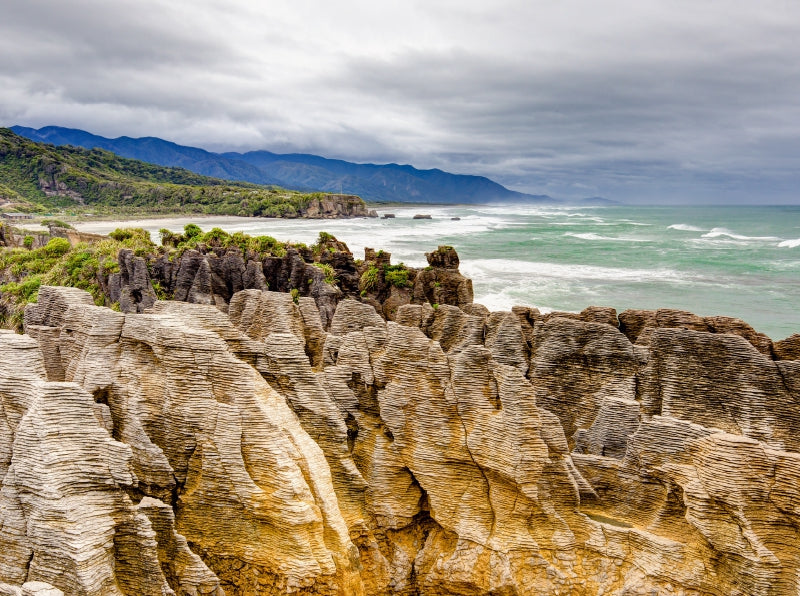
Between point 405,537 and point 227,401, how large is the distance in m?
3.82

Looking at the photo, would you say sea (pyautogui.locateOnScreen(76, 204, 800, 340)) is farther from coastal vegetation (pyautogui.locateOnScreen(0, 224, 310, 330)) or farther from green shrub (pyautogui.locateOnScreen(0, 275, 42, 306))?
green shrub (pyautogui.locateOnScreen(0, 275, 42, 306))

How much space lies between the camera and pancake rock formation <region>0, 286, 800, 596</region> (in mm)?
6863

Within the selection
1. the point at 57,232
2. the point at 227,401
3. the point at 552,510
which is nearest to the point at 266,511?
the point at 227,401

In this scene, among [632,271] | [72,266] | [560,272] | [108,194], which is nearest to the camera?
[72,266]

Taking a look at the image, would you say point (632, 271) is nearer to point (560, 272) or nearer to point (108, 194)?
point (560, 272)

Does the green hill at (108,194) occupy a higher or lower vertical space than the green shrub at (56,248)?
higher

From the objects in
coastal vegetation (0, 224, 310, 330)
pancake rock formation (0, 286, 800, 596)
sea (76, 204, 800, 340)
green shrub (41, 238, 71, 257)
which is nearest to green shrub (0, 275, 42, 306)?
coastal vegetation (0, 224, 310, 330)

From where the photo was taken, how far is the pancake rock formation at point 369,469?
6.86 metres

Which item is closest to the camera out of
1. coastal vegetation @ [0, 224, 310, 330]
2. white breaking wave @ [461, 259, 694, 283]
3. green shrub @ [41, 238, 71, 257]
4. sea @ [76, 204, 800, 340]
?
coastal vegetation @ [0, 224, 310, 330]

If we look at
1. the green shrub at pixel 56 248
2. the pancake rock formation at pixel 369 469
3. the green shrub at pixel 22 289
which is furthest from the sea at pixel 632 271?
the pancake rock formation at pixel 369 469

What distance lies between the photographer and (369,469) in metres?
9.30

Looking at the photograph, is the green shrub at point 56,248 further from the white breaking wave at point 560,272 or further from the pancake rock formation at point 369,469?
the white breaking wave at point 560,272

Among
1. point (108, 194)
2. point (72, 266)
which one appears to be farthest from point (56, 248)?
point (108, 194)

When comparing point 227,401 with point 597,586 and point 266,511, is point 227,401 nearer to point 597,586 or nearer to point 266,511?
point 266,511
